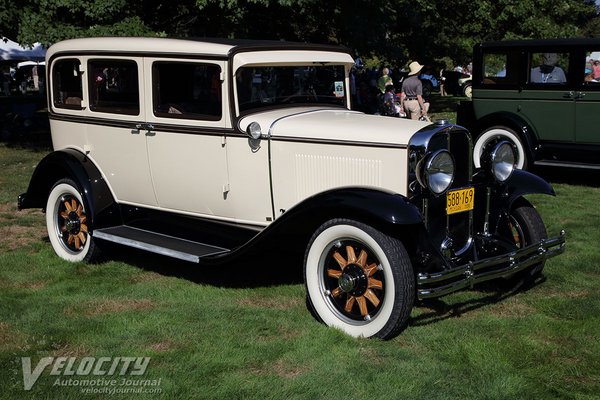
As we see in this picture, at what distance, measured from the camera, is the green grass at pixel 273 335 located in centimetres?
379

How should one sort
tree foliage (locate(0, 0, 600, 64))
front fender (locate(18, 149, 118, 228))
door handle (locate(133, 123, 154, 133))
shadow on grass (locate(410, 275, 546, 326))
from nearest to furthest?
shadow on grass (locate(410, 275, 546, 326)) → door handle (locate(133, 123, 154, 133)) → front fender (locate(18, 149, 118, 228)) → tree foliage (locate(0, 0, 600, 64))

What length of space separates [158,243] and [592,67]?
22.6 ft

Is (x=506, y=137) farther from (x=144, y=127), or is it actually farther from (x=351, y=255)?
(x=351, y=255)

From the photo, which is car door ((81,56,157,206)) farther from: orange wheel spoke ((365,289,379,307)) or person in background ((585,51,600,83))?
person in background ((585,51,600,83))

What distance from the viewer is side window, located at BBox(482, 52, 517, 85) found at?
1037 centimetres

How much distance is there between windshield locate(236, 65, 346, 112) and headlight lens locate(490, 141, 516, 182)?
1.50 metres

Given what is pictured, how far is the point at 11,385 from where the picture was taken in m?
3.86

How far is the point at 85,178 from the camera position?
19.7 feet

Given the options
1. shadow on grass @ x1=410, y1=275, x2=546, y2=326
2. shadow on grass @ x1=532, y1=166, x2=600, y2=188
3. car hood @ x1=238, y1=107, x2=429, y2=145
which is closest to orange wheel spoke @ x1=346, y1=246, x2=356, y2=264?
shadow on grass @ x1=410, y1=275, x2=546, y2=326

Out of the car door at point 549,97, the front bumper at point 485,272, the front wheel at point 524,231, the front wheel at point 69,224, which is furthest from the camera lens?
the car door at point 549,97

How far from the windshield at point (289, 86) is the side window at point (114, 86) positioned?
977 millimetres

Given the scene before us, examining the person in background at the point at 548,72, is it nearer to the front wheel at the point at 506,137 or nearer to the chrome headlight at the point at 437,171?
the front wheel at the point at 506,137

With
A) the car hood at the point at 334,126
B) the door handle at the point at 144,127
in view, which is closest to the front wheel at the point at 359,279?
the car hood at the point at 334,126

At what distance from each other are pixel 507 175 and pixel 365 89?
16.3m
